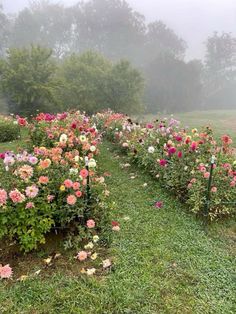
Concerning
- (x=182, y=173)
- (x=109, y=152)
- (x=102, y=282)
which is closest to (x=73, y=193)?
(x=102, y=282)

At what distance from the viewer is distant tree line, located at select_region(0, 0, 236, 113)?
17.1 meters

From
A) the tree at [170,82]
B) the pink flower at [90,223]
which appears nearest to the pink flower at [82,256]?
the pink flower at [90,223]

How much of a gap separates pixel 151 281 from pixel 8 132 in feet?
22.1

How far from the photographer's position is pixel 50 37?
33844 millimetres

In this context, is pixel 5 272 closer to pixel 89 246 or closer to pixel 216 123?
pixel 89 246

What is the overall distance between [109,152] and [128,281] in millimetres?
3985

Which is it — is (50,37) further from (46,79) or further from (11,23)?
(46,79)

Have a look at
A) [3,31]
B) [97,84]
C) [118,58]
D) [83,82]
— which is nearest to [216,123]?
[97,84]

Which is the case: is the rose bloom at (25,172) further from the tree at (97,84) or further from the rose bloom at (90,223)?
the tree at (97,84)

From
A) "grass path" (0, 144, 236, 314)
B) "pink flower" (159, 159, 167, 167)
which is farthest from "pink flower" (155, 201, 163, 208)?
"pink flower" (159, 159, 167, 167)

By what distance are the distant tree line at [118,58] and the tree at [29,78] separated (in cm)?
Result: 30

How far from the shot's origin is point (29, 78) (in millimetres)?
13664

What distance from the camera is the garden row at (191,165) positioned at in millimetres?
3477

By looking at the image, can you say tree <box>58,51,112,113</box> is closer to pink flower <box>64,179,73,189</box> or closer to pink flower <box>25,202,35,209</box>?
pink flower <box>64,179,73,189</box>
